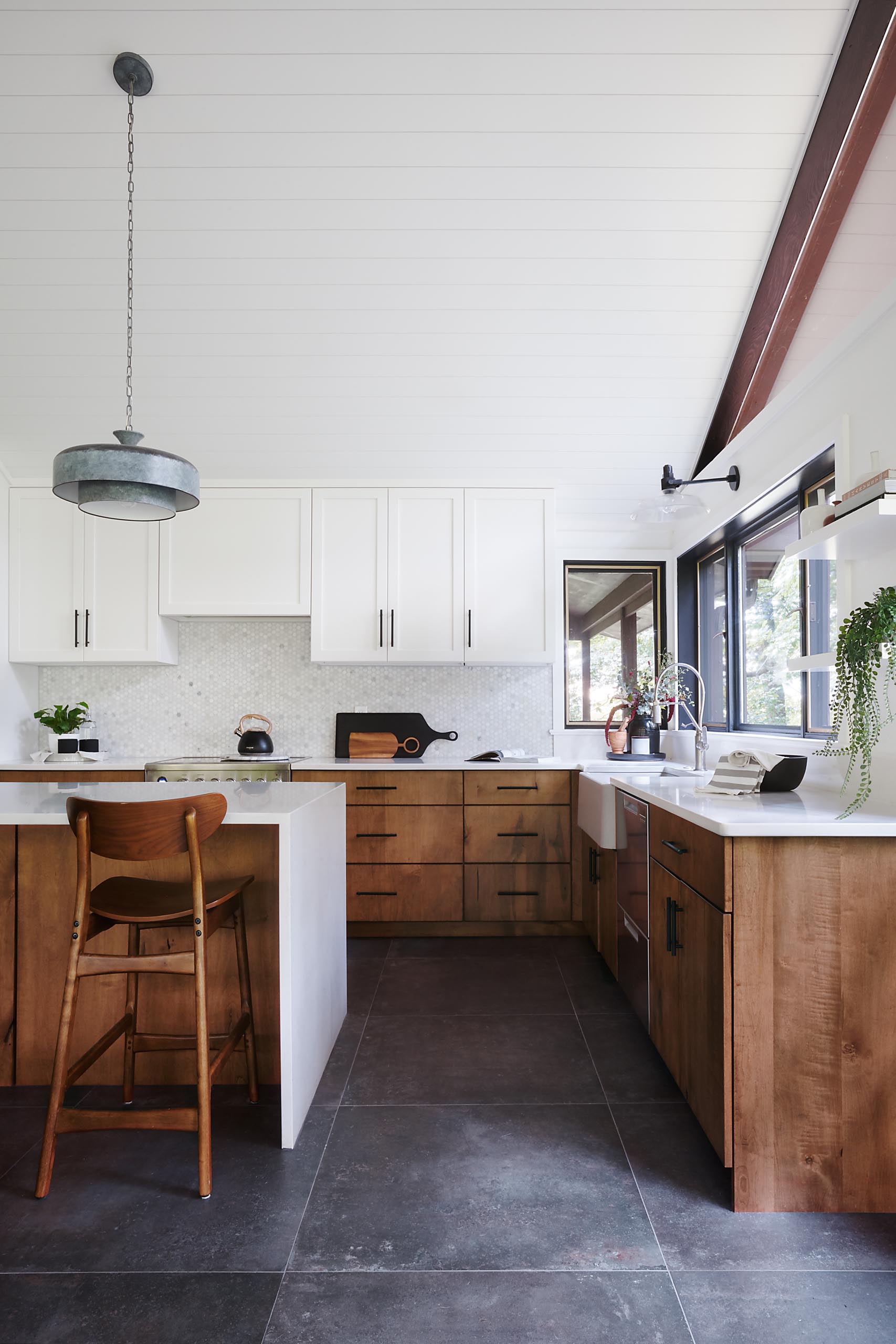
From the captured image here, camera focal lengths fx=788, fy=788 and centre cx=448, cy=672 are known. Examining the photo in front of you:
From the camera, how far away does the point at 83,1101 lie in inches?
88.8

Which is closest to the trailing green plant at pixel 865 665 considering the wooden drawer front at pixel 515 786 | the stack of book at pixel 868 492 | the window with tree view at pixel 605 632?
the stack of book at pixel 868 492

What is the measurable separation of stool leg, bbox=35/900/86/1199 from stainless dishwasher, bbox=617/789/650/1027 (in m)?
1.66

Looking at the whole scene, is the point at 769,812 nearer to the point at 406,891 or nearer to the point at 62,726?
the point at 406,891

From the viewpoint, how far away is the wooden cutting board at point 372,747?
4359mm

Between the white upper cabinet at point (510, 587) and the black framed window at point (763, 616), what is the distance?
2.73ft

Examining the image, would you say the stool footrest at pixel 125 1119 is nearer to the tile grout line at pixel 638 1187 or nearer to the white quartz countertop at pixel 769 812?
the tile grout line at pixel 638 1187

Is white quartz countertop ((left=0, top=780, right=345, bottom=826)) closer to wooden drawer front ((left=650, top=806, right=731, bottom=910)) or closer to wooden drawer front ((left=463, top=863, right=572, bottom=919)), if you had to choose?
wooden drawer front ((left=650, top=806, right=731, bottom=910))

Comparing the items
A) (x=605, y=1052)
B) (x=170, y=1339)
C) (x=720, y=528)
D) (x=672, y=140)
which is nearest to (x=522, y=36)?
(x=672, y=140)

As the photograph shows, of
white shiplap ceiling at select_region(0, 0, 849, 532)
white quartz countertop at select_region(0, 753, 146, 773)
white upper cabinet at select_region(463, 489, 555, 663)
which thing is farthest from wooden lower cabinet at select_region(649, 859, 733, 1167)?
white quartz countertop at select_region(0, 753, 146, 773)

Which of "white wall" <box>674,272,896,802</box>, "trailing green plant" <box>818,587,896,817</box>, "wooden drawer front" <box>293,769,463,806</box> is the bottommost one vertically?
"wooden drawer front" <box>293,769,463,806</box>

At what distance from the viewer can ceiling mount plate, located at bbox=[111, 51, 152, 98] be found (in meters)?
2.49

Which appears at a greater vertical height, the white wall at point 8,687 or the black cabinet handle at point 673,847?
the white wall at point 8,687

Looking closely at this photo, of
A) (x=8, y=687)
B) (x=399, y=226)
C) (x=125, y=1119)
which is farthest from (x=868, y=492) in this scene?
(x=8, y=687)

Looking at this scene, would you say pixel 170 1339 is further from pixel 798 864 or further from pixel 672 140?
pixel 672 140
